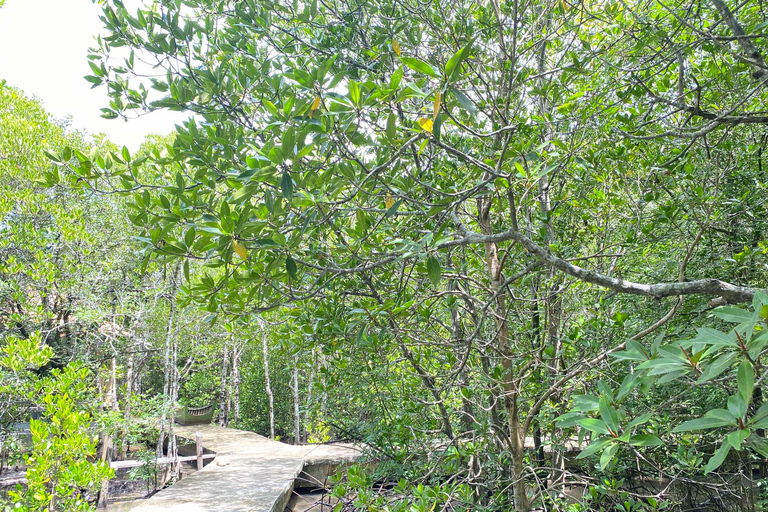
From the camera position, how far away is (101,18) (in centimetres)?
228

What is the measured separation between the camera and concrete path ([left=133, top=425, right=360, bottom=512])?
5691 millimetres

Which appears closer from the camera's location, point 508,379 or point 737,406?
point 737,406

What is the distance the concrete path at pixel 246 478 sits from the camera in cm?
569

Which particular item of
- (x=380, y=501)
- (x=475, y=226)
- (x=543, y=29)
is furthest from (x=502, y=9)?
(x=380, y=501)

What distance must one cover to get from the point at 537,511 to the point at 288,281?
7.98 ft

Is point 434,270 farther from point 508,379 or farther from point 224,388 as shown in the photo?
point 224,388

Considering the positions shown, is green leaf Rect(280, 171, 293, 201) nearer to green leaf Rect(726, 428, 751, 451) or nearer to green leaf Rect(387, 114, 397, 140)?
green leaf Rect(387, 114, 397, 140)

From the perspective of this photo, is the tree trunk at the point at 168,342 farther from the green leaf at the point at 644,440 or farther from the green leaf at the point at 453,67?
the green leaf at the point at 644,440

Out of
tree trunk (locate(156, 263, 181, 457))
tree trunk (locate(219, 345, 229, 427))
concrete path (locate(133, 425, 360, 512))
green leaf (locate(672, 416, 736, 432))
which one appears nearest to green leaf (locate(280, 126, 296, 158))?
green leaf (locate(672, 416, 736, 432))

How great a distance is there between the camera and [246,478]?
6977 millimetres

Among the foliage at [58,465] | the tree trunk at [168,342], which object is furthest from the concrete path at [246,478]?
the foliage at [58,465]

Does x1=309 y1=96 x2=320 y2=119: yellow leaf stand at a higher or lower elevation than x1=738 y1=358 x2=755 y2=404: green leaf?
higher

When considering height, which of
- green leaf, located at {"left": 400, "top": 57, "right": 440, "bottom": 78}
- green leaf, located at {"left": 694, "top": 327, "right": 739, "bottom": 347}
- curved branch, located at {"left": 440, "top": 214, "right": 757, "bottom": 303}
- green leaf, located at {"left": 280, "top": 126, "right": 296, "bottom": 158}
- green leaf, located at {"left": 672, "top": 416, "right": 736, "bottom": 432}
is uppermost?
green leaf, located at {"left": 400, "top": 57, "right": 440, "bottom": 78}

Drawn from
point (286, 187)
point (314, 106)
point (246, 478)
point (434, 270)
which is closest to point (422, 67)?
point (314, 106)
